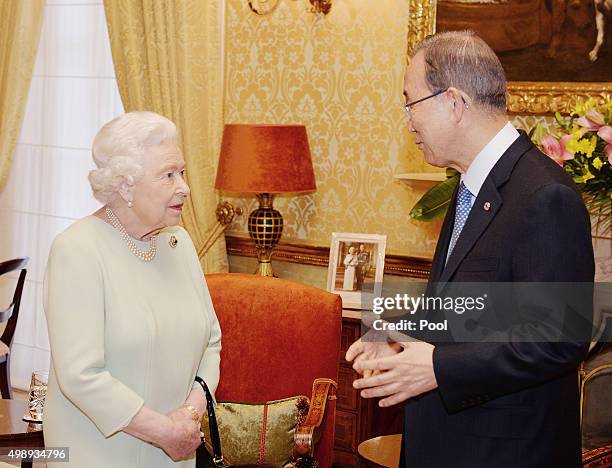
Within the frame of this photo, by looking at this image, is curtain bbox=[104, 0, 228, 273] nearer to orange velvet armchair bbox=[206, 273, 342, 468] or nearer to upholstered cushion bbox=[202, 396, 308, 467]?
orange velvet armchair bbox=[206, 273, 342, 468]

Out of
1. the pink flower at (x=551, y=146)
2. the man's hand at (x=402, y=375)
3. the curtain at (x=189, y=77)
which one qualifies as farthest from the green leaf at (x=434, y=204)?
the man's hand at (x=402, y=375)

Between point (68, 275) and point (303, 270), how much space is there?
277 cm

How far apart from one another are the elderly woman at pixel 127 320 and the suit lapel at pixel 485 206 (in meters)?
0.81

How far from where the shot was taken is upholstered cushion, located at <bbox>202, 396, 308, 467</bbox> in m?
3.18

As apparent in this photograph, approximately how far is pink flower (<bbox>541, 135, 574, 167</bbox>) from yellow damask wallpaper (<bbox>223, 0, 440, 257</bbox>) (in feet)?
5.30

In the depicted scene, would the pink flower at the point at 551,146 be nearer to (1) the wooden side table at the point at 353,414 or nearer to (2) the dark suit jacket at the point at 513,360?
(2) the dark suit jacket at the point at 513,360

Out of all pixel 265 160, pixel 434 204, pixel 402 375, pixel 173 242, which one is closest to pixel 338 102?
pixel 265 160

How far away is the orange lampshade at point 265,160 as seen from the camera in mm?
4434

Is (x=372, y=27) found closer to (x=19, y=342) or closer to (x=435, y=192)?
(x=435, y=192)

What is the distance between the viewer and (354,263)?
4.58 meters

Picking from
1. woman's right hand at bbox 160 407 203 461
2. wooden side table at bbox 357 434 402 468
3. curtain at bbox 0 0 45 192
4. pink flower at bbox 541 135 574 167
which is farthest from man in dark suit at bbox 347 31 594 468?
curtain at bbox 0 0 45 192

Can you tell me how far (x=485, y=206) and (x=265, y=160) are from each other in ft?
8.03

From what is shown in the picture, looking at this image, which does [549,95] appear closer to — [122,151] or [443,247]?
[443,247]

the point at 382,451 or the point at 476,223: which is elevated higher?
the point at 476,223
